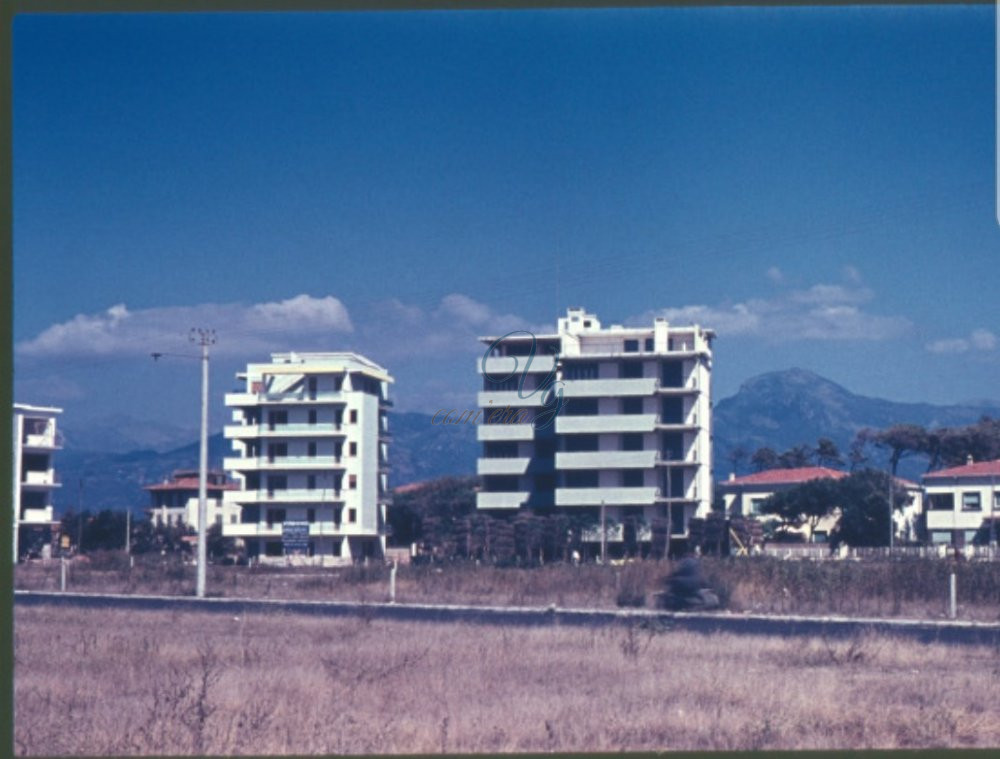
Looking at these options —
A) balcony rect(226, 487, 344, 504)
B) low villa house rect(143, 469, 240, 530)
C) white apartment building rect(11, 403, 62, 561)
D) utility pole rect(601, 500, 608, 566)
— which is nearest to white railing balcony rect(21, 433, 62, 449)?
white apartment building rect(11, 403, 62, 561)

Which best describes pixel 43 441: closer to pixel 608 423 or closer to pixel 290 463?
pixel 290 463

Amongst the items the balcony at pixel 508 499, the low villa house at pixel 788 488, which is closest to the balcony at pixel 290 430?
the balcony at pixel 508 499

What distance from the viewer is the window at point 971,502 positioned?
232ft

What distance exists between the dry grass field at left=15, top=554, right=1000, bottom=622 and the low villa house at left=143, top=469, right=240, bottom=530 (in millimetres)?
24679

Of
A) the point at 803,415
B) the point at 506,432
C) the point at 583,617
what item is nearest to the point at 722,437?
the point at 803,415

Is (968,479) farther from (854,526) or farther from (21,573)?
(21,573)

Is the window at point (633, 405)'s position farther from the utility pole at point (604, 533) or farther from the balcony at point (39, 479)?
the balcony at point (39, 479)

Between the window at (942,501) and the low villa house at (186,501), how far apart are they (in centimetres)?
3909

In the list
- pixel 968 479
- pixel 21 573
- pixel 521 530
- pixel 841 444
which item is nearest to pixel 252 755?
pixel 21 573

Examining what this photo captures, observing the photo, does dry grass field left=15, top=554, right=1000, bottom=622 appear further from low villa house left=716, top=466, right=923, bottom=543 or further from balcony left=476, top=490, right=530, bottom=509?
low villa house left=716, top=466, right=923, bottom=543

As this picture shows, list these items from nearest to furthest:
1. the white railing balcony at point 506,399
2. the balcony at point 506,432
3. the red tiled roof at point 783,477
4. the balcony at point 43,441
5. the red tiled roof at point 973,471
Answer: the white railing balcony at point 506,399
the balcony at point 506,432
the balcony at point 43,441
the red tiled roof at point 973,471
the red tiled roof at point 783,477

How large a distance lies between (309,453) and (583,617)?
102 ft

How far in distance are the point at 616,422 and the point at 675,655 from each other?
44.3m

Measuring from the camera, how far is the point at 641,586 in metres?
32.6
